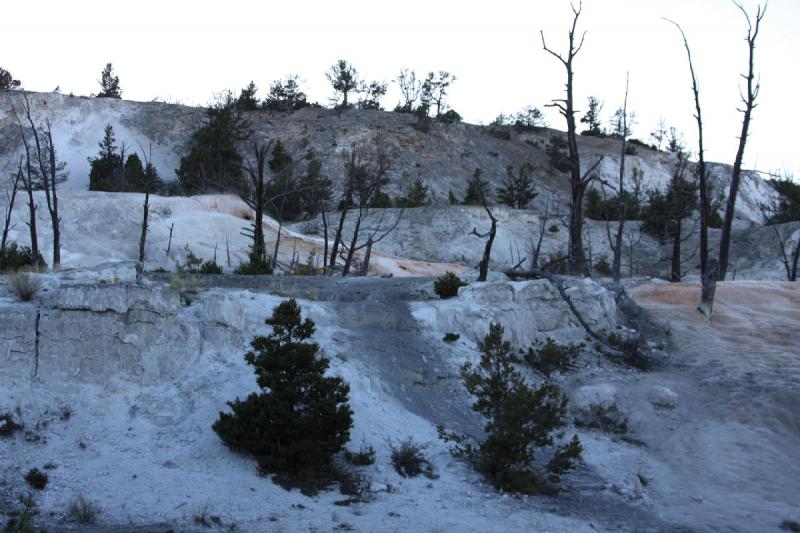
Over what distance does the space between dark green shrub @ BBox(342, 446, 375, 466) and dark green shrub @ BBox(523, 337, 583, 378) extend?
16.9 ft

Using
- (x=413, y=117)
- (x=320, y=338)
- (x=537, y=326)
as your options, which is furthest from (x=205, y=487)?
(x=413, y=117)

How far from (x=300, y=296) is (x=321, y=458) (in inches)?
212

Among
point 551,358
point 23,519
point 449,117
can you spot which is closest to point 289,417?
point 23,519

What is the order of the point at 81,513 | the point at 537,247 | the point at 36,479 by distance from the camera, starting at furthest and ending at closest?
the point at 537,247 < the point at 36,479 < the point at 81,513

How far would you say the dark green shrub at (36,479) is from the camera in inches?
344

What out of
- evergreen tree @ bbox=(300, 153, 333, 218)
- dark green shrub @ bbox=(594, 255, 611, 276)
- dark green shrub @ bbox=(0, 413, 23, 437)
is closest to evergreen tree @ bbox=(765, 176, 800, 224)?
dark green shrub @ bbox=(594, 255, 611, 276)

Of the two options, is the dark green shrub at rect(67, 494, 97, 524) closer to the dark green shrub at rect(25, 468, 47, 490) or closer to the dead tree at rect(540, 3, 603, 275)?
the dark green shrub at rect(25, 468, 47, 490)

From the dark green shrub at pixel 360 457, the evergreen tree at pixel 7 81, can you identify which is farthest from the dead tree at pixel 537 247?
the evergreen tree at pixel 7 81

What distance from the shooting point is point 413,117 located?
61656 mm

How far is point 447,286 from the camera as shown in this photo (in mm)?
15836

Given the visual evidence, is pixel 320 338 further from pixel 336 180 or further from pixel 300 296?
pixel 336 180

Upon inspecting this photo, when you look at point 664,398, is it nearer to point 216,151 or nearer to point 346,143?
point 216,151

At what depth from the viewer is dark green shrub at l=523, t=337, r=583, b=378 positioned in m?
14.7

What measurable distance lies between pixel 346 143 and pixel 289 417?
46.0 meters
